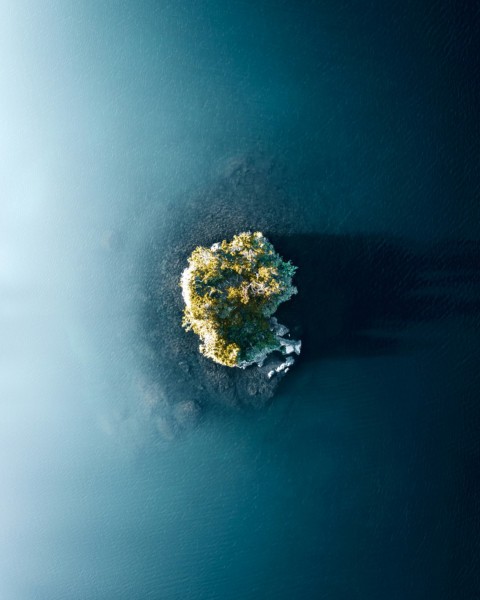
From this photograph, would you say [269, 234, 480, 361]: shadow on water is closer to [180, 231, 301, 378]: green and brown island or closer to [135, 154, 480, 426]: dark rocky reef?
[135, 154, 480, 426]: dark rocky reef

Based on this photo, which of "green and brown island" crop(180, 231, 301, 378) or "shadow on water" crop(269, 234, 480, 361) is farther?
"shadow on water" crop(269, 234, 480, 361)

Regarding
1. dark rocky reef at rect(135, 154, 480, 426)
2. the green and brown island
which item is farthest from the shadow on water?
the green and brown island

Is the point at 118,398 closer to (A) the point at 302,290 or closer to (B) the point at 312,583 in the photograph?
(A) the point at 302,290

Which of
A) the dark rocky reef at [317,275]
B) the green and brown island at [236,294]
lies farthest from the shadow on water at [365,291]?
the green and brown island at [236,294]

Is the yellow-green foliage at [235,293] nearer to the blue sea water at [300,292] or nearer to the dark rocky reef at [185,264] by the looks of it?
the dark rocky reef at [185,264]

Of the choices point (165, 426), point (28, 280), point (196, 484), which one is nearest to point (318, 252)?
point (165, 426)

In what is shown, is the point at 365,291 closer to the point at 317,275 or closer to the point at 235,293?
the point at 317,275

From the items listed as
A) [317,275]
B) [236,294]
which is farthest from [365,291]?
[236,294]
